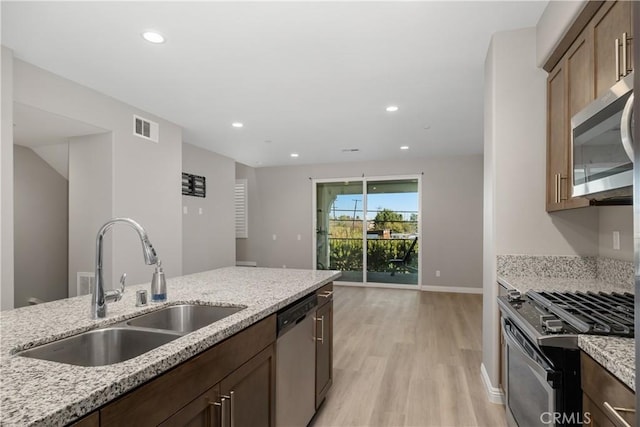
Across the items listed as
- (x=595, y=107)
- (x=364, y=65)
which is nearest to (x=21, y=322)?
(x=595, y=107)

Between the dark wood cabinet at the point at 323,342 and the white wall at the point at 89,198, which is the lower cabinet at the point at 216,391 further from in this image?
the white wall at the point at 89,198

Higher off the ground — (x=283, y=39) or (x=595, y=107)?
(x=283, y=39)

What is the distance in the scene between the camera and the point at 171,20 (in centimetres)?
224

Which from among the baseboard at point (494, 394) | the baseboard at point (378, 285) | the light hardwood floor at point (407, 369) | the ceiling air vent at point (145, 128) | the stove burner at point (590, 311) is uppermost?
the ceiling air vent at point (145, 128)

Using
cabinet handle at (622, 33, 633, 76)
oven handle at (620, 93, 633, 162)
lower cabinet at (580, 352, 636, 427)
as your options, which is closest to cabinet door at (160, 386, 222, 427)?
lower cabinet at (580, 352, 636, 427)

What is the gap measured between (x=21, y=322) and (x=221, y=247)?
5.08m

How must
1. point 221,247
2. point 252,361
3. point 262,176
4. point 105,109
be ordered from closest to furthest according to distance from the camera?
point 252,361 < point 105,109 < point 221,247 < point 262,176

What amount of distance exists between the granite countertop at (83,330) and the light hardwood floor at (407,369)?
1.00m

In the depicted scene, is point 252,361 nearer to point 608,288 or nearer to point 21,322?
point 21,322

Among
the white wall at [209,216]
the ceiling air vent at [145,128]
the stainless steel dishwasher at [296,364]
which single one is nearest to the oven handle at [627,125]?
the stainless steel dishwasher at [296,364]

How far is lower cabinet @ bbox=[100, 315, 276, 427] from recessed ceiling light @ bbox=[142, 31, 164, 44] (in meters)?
2.16

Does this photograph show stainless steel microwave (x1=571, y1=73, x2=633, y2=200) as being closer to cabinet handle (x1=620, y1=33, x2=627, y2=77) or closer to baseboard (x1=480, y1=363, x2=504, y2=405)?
cabinet handle (x1=620, y1=33, x2=627, y2=77)

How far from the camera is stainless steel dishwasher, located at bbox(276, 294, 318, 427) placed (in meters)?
1.68

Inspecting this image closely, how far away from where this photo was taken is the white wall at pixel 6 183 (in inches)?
100
